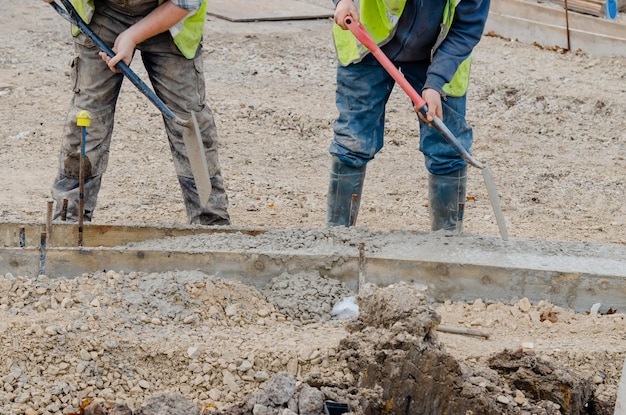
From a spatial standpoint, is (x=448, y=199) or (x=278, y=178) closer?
(x=448, y=199)

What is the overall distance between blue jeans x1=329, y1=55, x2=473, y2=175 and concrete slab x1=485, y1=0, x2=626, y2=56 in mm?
5037

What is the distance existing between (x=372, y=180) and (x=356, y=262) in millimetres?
2444

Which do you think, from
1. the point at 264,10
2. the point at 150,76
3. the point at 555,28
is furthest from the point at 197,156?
the point at 264,10

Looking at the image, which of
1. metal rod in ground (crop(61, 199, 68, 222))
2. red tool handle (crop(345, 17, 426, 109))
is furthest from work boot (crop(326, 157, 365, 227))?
metal rod in ground (crop(61, 199, 68, 222))

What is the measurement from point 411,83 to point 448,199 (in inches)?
24.4

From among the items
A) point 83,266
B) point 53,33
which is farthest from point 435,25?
point 53,33

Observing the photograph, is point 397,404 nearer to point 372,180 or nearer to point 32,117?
point 372,180

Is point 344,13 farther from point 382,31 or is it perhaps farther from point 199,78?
point 199,78

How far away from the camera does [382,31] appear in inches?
183

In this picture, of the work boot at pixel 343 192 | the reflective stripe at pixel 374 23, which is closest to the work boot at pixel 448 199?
the work boot at pixel 343 192

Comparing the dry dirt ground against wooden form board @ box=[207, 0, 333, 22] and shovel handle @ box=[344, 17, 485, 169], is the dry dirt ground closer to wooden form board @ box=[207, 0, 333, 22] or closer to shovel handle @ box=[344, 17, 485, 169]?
wooden form board @ box=[207, 0, 333, 22]

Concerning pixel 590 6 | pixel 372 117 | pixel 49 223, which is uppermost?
pixel 590 6

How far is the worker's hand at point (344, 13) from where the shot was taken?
14.5 ft

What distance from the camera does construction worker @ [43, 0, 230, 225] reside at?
4.64m
